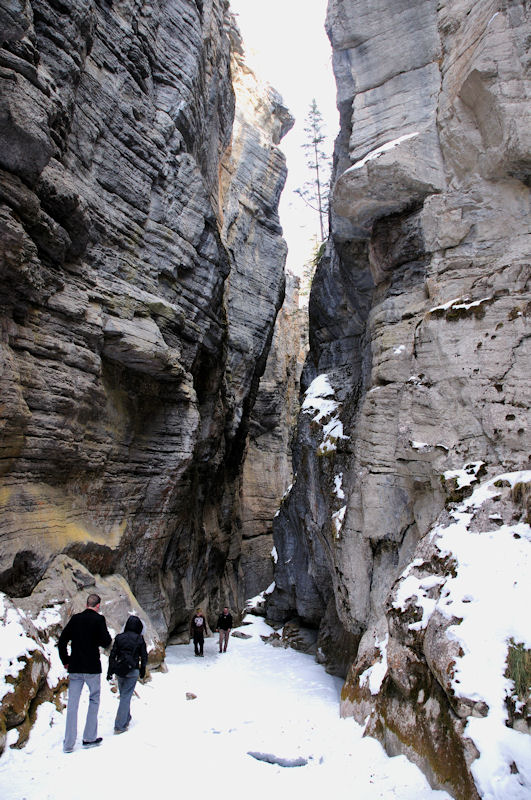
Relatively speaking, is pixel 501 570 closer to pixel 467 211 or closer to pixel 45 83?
pixel 467 211

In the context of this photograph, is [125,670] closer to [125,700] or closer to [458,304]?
[125,700]

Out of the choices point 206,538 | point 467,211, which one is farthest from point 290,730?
point 206,538

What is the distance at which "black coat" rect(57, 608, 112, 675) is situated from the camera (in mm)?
5469

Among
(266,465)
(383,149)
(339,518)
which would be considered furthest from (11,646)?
(266,465)

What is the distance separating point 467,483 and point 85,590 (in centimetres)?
796

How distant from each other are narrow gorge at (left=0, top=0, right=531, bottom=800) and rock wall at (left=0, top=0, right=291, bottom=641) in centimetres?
7

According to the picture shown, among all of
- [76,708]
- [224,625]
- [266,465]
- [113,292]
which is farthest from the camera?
[266,465]

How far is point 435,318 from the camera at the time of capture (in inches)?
Answer: 381

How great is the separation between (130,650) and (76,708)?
3.41 ft

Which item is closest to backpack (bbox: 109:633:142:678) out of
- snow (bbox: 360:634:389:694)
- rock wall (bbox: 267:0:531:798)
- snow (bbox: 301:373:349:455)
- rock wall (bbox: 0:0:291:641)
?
rock wall (bbox: 267:0:531:798)

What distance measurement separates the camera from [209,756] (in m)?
5.63

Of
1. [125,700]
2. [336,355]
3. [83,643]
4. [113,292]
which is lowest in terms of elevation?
[125,700]

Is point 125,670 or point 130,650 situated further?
point 130,650

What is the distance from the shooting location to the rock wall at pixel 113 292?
931 centimetres
